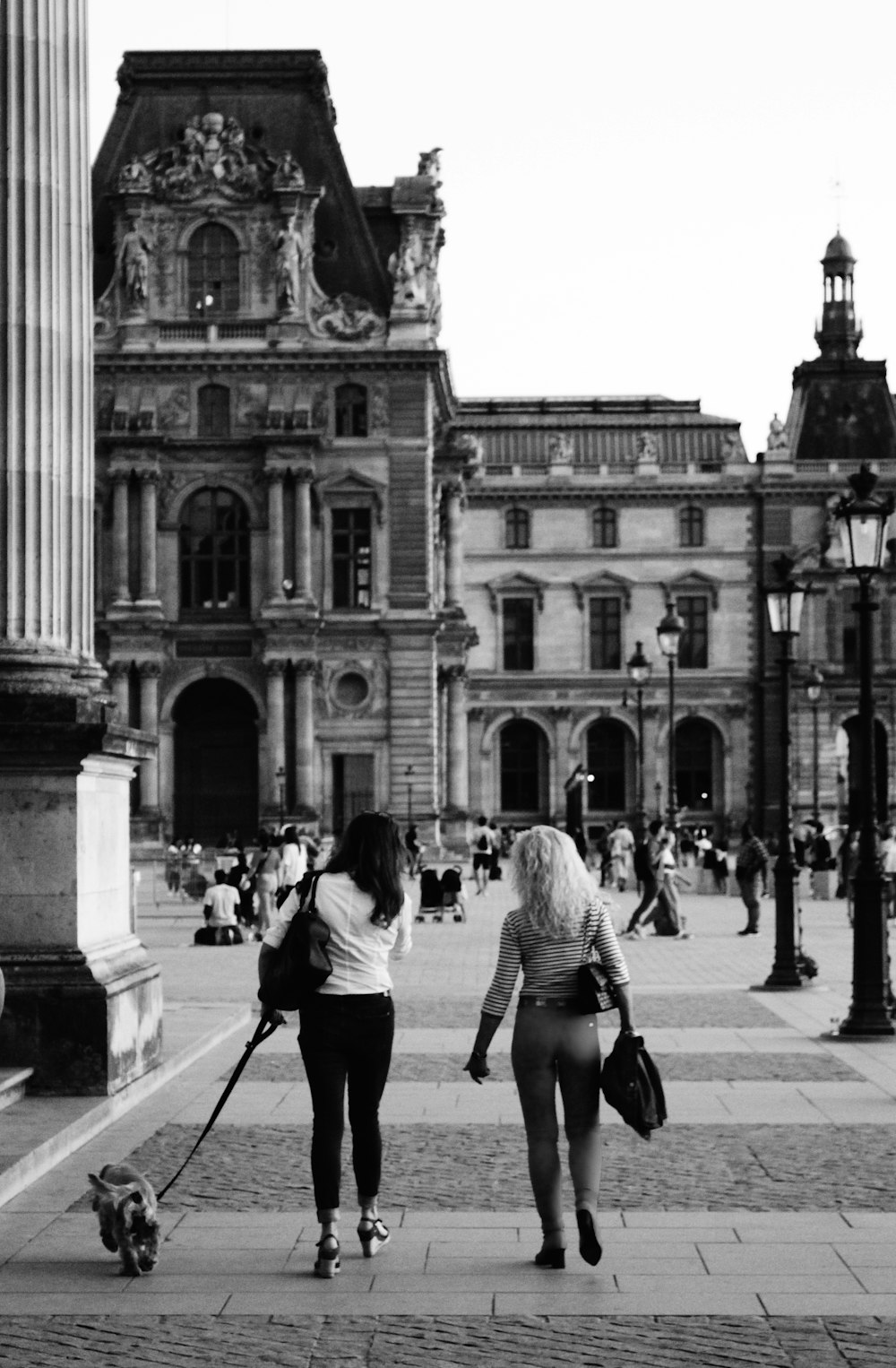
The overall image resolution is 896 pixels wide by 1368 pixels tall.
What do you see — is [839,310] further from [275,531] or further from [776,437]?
[275,531]

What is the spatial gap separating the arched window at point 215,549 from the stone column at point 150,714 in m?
2.42

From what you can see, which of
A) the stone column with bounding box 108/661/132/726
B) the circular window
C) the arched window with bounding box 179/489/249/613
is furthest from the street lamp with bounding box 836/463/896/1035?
the arched window with bounding box 179/489/249/613

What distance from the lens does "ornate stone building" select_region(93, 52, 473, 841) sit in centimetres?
6712

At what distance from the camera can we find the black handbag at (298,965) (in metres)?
10.0

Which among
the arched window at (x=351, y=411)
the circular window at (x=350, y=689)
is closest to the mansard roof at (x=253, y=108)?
the arched window at (x=351, y=411)

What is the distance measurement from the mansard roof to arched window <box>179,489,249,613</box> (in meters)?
7.51

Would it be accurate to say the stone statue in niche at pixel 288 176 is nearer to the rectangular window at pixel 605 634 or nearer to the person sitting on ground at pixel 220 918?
the rectangular window at pixel 605 634

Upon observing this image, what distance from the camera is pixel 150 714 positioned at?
67312mm

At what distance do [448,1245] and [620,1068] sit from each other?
4.44ft

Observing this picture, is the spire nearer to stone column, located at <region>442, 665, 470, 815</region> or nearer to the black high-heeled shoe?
stone column, located at <region>442, 665, 470, 815</region>

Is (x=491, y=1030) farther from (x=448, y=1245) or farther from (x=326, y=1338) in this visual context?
(x=326, y=1338)

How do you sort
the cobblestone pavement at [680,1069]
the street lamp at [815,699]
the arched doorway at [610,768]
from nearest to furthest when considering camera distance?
the cobblestone pavement at [680,1069] < the street lamp at [815,699] < the arched doorway at [610,768]

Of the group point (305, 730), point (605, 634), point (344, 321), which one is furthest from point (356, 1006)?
point (605, 634)

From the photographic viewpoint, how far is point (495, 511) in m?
99.9
